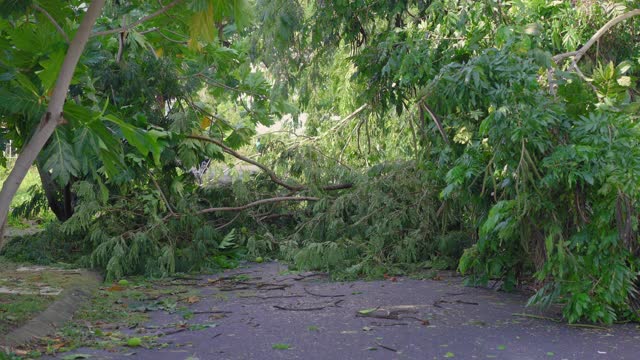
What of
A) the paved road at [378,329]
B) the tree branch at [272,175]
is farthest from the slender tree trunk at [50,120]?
the tree branch at [272,175]

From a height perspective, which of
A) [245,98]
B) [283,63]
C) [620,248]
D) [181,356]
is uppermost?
[283,63]

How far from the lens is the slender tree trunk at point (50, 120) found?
5.05 metres

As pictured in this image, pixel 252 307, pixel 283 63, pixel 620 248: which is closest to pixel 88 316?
pixel 252 307

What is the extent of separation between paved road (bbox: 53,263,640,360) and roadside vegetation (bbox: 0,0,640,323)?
0.40 meters

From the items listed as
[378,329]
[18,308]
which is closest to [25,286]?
[18,308]

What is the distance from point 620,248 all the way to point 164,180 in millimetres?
6668

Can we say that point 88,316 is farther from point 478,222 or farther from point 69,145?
point 478,222

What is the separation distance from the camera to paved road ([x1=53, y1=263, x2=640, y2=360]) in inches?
241

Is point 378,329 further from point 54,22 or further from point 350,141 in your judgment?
point 350,141

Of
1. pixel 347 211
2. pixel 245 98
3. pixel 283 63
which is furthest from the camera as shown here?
pixel 283 63

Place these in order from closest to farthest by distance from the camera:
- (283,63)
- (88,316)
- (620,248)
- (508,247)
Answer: (620,248), (88,316), (508,247), (283,63)

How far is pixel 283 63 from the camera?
42.6 feet

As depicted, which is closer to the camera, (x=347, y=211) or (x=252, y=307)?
(x=252, y=307)

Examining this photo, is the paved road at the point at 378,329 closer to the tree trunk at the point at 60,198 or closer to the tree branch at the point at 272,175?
the tree branch at the point at 272,175
